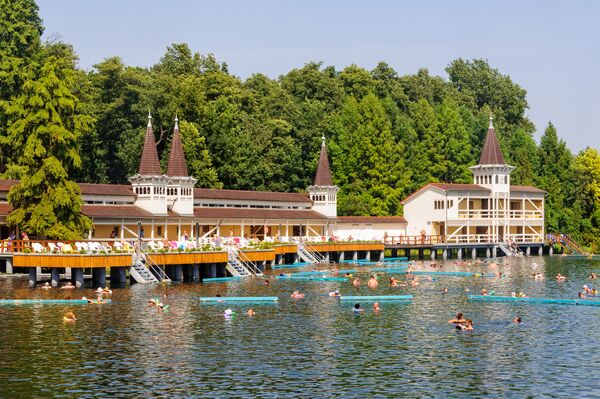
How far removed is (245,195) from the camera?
3922 inches

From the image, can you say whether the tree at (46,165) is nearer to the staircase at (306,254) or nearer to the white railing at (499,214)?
the staircase at (306,254)

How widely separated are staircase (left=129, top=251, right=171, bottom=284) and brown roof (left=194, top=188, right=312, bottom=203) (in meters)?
25.9

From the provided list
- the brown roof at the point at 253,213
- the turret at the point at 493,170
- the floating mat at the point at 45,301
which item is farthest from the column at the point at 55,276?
the turret at the point at 493,170

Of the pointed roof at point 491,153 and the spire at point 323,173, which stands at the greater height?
the pointed roof at point 491,153

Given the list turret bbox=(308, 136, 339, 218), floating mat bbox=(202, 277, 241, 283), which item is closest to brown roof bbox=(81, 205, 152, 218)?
floating mat bbox=(202, 277, 241, 283)

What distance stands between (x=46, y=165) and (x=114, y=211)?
12.5 m

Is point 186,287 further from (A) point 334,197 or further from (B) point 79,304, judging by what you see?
(A) point 334,197

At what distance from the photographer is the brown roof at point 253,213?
9156 cm

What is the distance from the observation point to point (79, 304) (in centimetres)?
5431

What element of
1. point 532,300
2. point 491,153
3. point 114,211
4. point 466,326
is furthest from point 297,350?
point 491,153

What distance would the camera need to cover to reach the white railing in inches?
4372

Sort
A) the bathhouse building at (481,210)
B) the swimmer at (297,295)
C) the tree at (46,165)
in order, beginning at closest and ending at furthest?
the swimmer at (297,295), the tree at (46,165), the bathhouse building at (481,210)

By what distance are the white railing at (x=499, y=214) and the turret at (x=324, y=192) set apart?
51.5 ft

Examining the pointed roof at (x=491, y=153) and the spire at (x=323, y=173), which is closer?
the spire at (x=323, y=173)
